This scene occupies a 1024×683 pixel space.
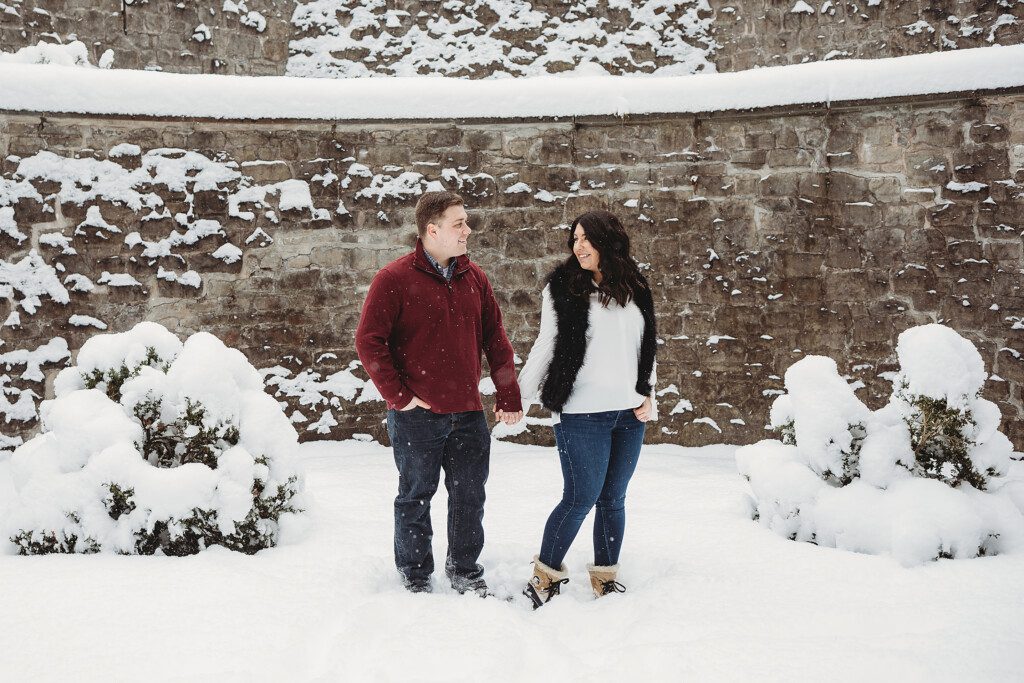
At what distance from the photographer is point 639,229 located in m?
5.43

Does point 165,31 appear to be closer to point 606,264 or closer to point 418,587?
point 606,264

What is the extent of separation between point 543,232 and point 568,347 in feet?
9.71

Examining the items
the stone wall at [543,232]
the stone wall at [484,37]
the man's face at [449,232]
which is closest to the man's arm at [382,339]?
the man's face at [449,232]

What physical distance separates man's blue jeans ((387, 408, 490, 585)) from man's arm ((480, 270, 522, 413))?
129 millimetres

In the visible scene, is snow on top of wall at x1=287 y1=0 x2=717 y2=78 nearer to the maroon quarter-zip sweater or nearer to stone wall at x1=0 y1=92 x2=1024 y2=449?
stone wall at x1=0 y1=92 x2=1024 y2=449

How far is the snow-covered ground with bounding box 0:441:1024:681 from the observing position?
2.12 metres


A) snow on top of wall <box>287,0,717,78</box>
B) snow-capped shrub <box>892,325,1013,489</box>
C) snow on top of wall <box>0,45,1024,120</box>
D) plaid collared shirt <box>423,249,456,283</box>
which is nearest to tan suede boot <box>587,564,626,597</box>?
plaid collared shirt <box>423,249,456,283</box>

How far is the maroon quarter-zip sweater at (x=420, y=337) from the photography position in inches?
99.8

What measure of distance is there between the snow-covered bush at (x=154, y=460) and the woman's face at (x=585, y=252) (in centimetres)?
160

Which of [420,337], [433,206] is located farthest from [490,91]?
[420,337]

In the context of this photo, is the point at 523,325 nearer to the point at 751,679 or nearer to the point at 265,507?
the point at 265,507

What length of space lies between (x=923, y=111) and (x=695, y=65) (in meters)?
3.80

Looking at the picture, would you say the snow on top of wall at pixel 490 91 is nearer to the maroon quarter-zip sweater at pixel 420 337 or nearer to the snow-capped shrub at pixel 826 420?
the snow-capped shrub at pixel 826 420

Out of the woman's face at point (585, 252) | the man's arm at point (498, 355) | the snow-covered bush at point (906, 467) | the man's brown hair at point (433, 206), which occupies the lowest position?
the snow-covered bush at point (906, 467)
